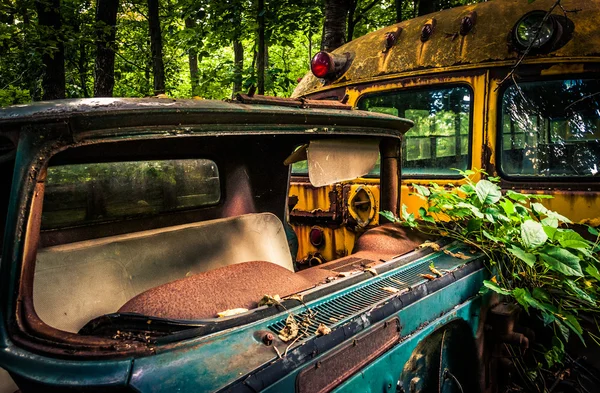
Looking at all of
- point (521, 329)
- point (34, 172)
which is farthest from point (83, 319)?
point (521, 329)

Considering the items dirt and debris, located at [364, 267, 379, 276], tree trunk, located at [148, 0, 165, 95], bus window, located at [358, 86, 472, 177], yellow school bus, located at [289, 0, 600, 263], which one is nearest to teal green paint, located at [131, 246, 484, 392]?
dirt and debris, located at [364, 267, 379, 276]

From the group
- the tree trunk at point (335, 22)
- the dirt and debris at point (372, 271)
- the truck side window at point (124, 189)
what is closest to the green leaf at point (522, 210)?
the dirt and debris at point (372, 271)

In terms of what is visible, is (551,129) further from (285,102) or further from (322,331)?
(322,331)

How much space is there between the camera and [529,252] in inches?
84.9

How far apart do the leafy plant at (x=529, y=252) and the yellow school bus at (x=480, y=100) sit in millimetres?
547

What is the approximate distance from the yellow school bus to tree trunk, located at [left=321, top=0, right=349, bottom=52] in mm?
2429

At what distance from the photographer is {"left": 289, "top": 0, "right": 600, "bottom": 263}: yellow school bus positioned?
10.9ft

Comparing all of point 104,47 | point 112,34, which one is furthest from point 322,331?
point 112,34

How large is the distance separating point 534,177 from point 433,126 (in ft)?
3.19

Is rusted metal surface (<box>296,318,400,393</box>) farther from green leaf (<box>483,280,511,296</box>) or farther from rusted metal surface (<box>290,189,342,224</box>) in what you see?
rusted metal surface (<box>290,189,342,224</box>)

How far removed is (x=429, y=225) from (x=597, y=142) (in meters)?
1.68

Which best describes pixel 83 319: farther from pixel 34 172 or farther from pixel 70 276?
pixel 34 172

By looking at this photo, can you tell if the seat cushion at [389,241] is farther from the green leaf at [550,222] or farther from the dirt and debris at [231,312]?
the dirt and debris at [231,312]

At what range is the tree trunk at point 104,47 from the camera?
23.7 feet
